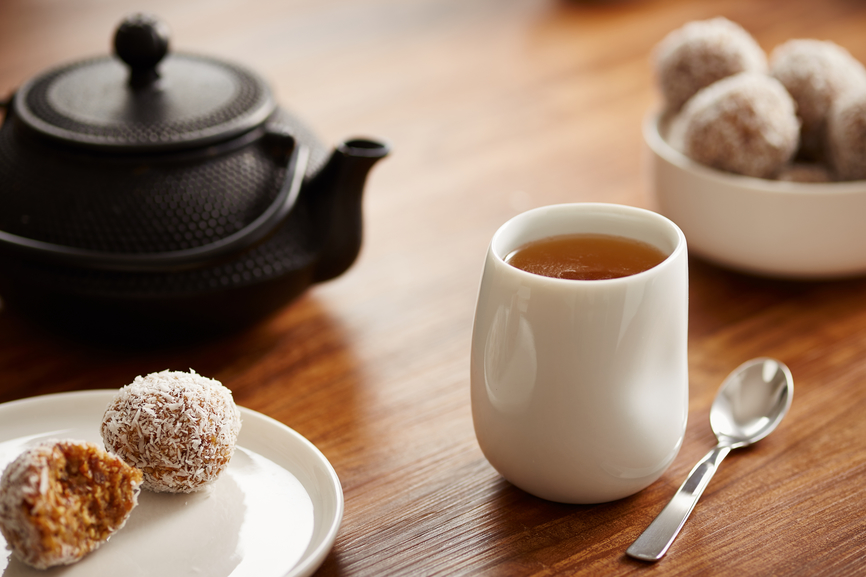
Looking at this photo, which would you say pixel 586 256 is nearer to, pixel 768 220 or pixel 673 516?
pixel 673 516

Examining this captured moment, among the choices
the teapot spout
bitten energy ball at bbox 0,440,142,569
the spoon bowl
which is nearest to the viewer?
bitten energy ball at bbox 0,440,142,569

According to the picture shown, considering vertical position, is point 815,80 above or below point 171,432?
above

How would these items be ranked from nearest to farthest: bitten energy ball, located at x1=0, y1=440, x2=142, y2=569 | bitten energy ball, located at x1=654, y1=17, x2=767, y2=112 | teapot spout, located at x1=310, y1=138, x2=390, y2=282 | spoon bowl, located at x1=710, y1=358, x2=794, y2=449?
bitten energy ball, located at x1=0, y1=440, x2=142, y2=569 → spoon bowl, located at x1=710, y1=358, x2=794, y2=449 → teapot spout, located at x1=310, y1=138, x2=390, y2=282 → bitten energy ball, located at x1=654, y1=17, x2=767, y2=112

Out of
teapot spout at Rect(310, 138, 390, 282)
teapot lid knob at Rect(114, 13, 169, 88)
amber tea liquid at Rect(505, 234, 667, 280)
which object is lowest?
teapot spout at Rect(310, 138, 390, 282)

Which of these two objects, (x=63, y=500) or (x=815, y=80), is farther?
(x=815, y=80)

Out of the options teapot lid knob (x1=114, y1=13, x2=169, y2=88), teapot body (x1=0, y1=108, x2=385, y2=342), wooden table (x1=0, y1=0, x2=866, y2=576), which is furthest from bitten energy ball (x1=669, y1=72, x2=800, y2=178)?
teapot lid knob (x1=114, y1=13, x2=169, y2=88)

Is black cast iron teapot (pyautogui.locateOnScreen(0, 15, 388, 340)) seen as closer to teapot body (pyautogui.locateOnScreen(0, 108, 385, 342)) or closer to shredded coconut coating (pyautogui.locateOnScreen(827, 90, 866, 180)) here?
teapot body (pyautogui.locateOnScreen(0, 108, 385, 342))

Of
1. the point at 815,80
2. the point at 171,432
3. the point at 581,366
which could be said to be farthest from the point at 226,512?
the point at 815,80
